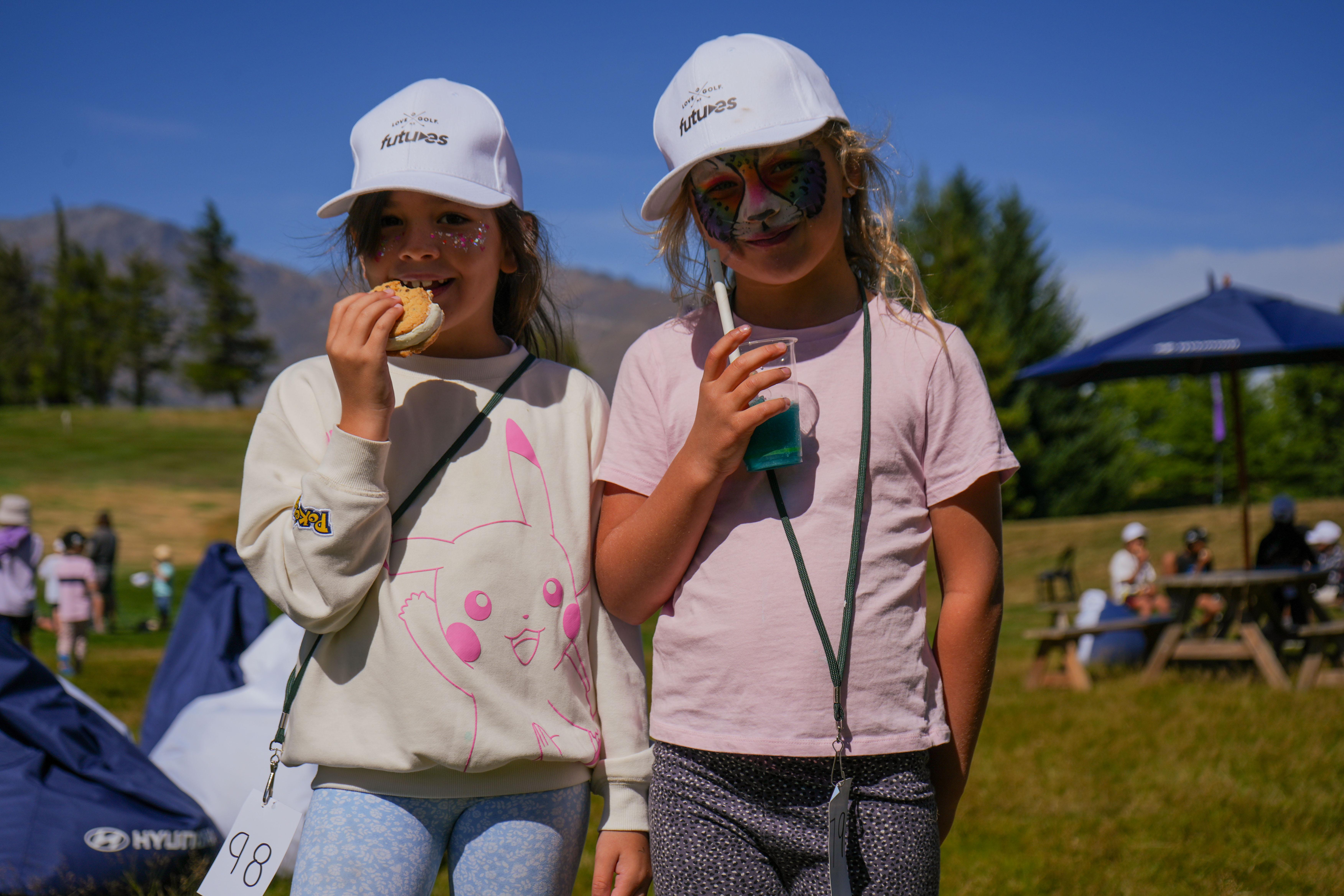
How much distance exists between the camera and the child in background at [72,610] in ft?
34.6

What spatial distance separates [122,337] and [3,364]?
8460mm

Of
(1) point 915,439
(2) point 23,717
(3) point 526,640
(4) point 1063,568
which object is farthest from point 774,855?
(4) point 1063,568

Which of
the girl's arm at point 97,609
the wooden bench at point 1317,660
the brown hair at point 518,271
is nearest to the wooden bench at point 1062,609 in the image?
the wooden bench at point 1317,660

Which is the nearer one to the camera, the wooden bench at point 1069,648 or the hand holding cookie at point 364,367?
the hand holding cookie at point 364,367

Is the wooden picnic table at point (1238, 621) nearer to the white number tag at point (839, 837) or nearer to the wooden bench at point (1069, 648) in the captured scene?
the wooden bench at point (1069, 648)

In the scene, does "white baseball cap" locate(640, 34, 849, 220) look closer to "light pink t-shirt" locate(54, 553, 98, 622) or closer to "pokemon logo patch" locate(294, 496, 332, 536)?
"pokemon logo patch" locate(294, 496, 332, 536)

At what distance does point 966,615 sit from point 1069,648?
6747 mm

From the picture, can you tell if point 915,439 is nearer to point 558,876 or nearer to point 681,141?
point 681,141

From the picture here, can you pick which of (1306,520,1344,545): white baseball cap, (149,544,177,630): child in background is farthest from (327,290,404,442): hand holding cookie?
(149,544,177,630): child in background

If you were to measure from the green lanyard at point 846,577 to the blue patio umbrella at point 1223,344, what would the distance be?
25.9 ft

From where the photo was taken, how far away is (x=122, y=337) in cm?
6253

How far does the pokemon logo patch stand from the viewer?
162cm

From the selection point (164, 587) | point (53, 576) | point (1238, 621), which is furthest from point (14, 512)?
point (1238, 621)

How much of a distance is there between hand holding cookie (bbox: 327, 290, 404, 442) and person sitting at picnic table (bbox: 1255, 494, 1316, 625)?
30.3ft
